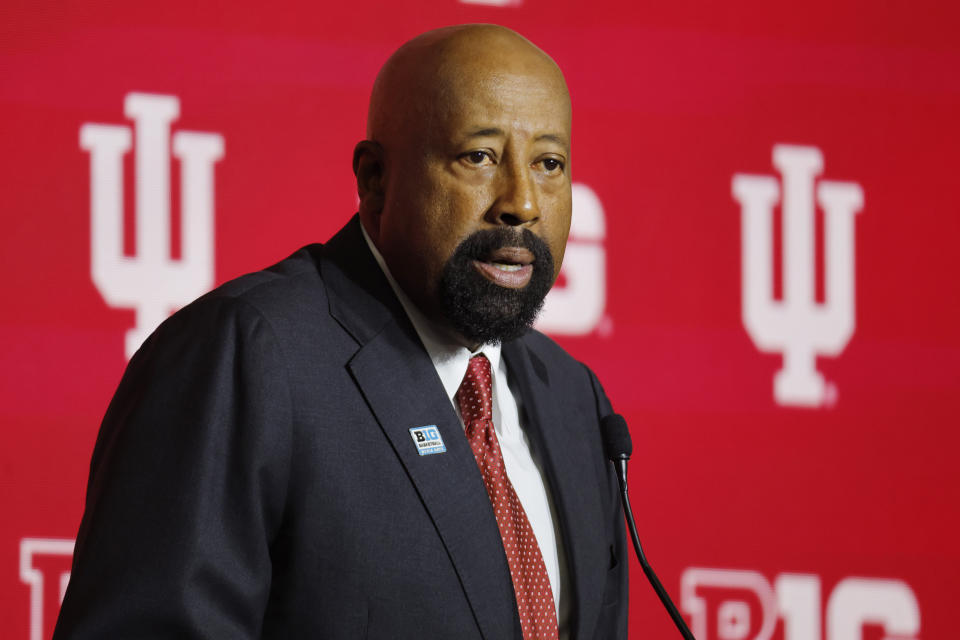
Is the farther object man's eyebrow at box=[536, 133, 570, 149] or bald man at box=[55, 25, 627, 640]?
man's eyebrow at box=[536, 133, 570, 149]

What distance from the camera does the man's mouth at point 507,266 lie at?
1.43 m

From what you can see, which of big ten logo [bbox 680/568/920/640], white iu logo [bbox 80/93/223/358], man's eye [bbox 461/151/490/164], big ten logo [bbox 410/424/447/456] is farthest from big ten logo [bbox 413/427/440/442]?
big ten logo [bbox 680/568/920/640]

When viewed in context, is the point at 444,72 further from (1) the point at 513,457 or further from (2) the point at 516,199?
(1) the point at 513,457

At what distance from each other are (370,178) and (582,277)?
3.49 feet

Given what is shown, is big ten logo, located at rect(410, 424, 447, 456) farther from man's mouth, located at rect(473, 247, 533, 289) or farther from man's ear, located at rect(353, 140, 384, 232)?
man's ear, located at rect(353, 140, 384, 232)

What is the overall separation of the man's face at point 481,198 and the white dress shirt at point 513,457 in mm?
41

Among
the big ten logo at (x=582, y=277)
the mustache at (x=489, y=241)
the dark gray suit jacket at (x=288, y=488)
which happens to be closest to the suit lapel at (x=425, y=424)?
the dark gray suit jacket at (x=288, y=488)

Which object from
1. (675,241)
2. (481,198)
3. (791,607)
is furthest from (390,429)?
(791,607)

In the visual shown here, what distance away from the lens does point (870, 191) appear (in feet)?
8.87

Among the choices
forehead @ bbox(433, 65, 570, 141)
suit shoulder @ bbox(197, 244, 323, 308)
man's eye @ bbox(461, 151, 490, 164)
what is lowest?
suit shoulder @ bbox(197, 244, 323, 308)

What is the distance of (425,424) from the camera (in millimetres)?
1383

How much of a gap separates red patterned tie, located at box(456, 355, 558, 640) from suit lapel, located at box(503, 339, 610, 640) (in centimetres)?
7

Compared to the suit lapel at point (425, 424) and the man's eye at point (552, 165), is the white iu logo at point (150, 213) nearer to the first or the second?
the suit lapel at point (425, 424)

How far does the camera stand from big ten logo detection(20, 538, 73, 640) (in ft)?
7.05
